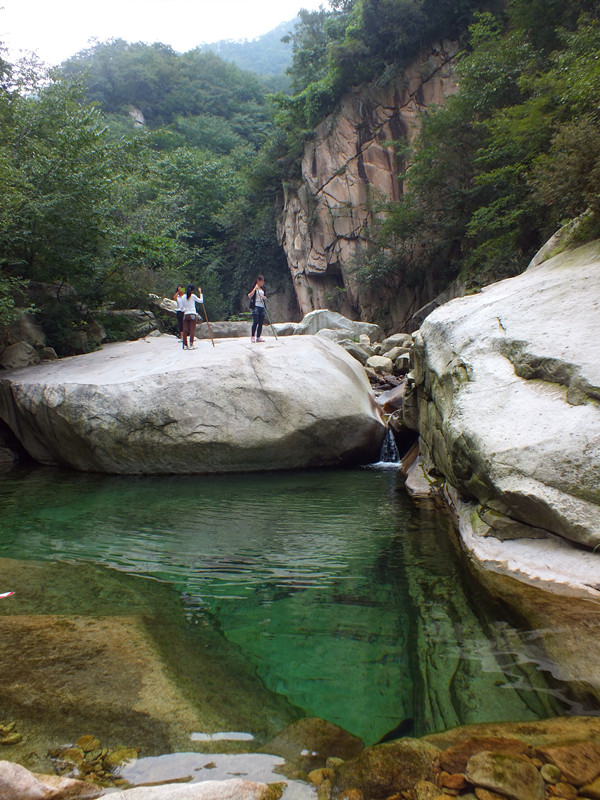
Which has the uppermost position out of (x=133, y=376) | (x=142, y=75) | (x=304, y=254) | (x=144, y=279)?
(x=142, y=75)

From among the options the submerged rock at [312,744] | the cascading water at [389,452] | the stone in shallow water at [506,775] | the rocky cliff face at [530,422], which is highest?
the rocky cliff face at [530,422]

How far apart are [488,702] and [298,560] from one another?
236cm

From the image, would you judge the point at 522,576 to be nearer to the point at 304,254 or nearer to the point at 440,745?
the point at 440,745

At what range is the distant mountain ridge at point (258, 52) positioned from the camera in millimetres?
77375

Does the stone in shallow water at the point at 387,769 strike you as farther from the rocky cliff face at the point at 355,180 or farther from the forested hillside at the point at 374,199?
the rocky cliff face at the point at 355,180

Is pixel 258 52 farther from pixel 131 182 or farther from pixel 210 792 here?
pixel 210 792

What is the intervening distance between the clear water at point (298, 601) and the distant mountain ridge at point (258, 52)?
8360 centimetres

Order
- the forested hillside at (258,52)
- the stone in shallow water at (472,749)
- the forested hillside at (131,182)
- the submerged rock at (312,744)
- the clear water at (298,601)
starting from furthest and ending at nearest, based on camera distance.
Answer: the forested hillside at (258,52), the forested hillside at (131,182), the clear water at (298,601), the submerged rock at (312,744), the stone in shallow water at (472,749)

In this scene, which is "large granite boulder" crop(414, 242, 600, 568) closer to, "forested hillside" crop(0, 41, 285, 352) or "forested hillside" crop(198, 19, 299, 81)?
"forested hillside" crop(0, 41, 285, 352)

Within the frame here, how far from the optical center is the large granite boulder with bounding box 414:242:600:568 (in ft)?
12.3

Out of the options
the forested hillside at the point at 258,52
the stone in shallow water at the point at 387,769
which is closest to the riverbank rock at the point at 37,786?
the stone in shallow water at the point at 387,769

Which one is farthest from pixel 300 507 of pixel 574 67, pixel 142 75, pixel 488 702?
pixel 142 75

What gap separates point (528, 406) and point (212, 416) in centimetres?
527

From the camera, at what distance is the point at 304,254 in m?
28.6
